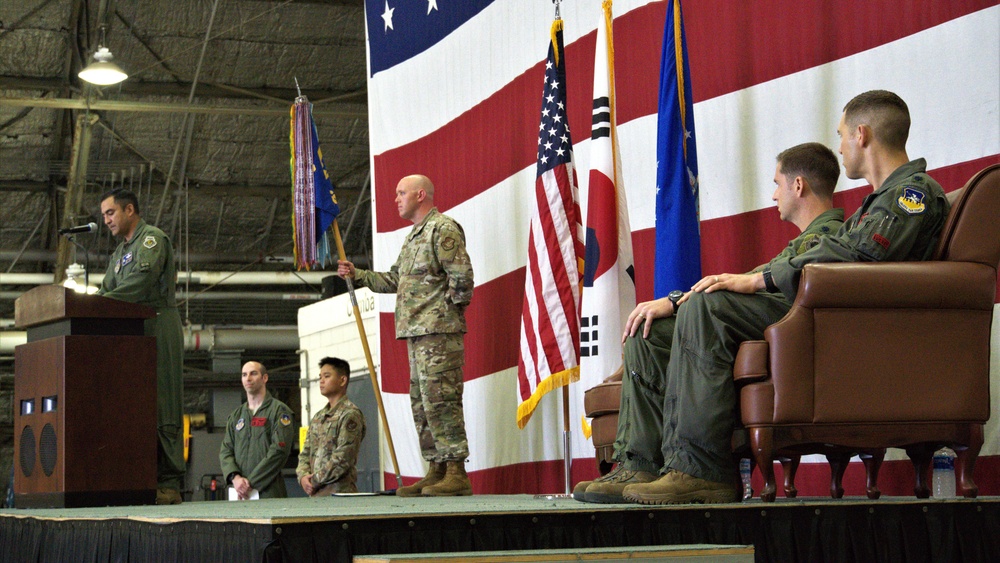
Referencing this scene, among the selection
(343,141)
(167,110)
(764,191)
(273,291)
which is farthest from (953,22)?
(273,291)

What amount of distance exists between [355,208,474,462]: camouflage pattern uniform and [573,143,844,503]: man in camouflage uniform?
77.4 inches

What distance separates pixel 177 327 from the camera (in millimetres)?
5016

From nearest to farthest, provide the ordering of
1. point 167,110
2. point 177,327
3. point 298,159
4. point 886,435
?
point 886,435 → point 177,327 → point 298,159 → point 167,110

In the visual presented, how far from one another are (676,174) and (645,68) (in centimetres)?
91

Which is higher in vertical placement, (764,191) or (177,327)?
(764,191)

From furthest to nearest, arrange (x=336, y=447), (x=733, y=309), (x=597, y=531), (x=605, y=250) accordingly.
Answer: (x=336, y=447) → (x=605, y=250) → (x=733, y=309) → (x=597, y=531)

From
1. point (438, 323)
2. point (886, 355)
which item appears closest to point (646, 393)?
point (886, 355)

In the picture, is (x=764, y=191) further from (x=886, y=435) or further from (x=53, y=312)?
(x=53, y=312)

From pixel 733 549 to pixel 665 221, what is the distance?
98.2 inches

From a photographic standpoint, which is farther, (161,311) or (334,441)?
(334,441)

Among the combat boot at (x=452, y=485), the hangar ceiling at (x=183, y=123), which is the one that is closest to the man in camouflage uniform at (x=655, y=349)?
the combat boot at (x=452, y=485)

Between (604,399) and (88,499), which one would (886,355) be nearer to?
(604,399)

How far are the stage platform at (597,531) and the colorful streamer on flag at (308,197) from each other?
2944 mm

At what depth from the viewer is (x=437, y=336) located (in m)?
5.20
